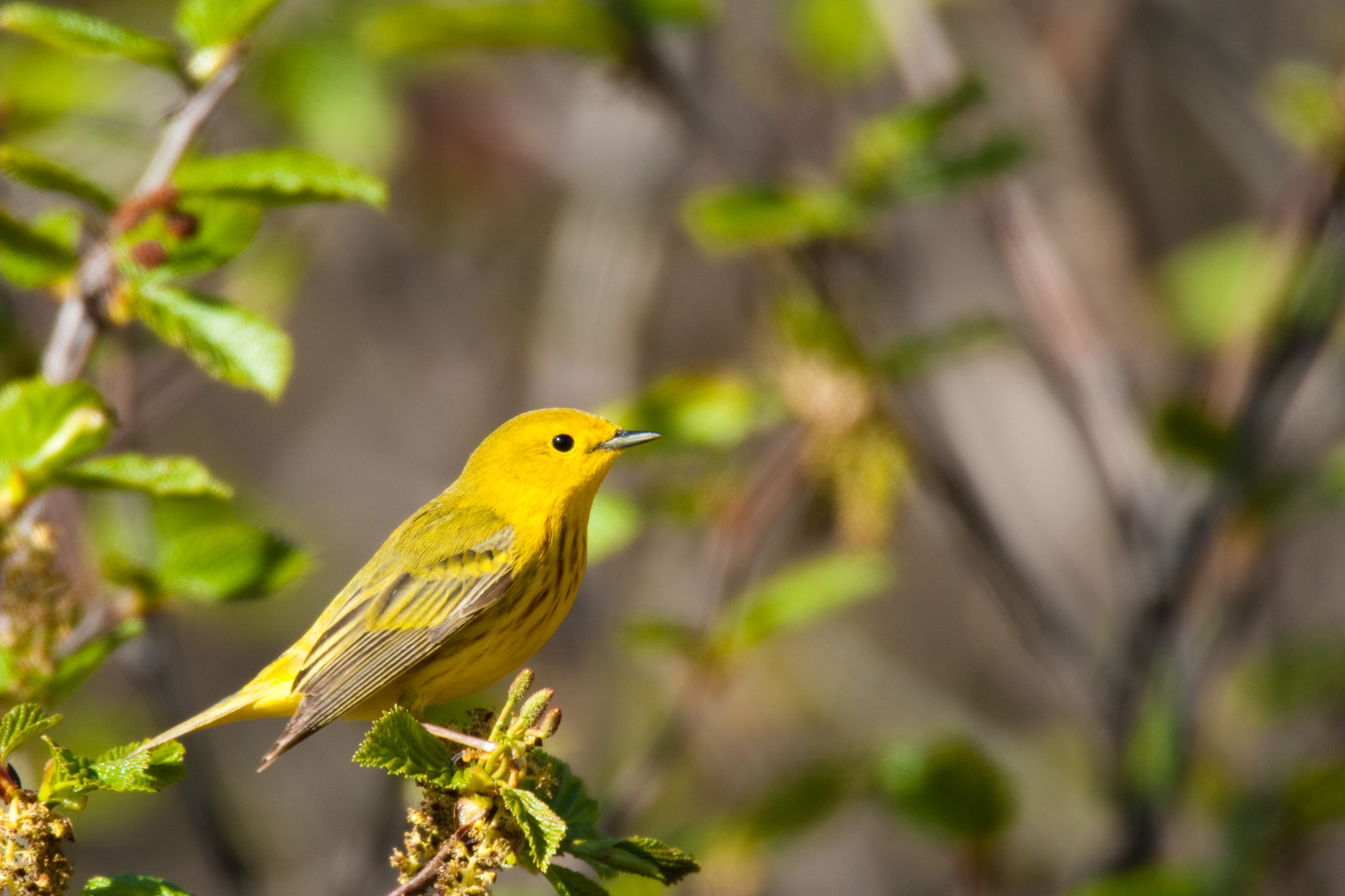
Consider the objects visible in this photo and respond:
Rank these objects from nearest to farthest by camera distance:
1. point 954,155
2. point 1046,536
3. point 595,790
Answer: point 954,155, point 595,790, point 1046,536

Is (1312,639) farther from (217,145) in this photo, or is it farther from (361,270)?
(217,145)

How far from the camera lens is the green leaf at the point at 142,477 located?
1759 mm

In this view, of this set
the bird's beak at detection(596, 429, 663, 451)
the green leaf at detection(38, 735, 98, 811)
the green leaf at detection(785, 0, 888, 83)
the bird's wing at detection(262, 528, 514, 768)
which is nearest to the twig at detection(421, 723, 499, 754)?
the bird's wing at detection(262, 528, 514, 768)

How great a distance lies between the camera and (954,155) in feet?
9.35

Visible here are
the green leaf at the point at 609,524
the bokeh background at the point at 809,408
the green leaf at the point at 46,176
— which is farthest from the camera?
the bokeh background at the point at 809,408

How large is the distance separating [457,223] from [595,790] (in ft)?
10.2

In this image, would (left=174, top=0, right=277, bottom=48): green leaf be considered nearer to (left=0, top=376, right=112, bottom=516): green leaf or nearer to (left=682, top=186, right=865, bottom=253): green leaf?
(left=0, top=376, right=112, bottom=516): green leaf

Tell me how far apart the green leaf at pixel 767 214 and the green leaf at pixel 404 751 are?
140 cm

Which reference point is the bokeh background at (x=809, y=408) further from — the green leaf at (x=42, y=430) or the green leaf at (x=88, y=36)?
the green leaf at (x=42, y=430)

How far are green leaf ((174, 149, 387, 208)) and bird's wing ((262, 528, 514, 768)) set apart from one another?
75cm

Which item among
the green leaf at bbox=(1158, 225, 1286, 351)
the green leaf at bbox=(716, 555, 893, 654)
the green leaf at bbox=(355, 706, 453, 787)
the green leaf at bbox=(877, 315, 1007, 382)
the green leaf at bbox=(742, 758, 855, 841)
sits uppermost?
the green leaf at bbox=(355, 706, 453, 787)

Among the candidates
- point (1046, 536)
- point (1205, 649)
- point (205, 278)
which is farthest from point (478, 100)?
point (1205, 649)

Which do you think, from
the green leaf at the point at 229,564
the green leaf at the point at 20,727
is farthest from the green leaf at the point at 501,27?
the green leaf at the point at 20,727

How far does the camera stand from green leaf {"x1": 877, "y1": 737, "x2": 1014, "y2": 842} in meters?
2.84
